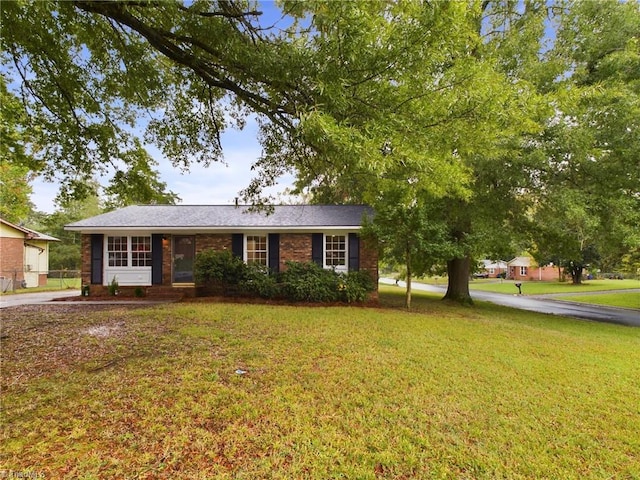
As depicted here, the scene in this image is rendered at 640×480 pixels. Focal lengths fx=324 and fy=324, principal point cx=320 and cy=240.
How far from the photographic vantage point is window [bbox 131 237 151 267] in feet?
42.1

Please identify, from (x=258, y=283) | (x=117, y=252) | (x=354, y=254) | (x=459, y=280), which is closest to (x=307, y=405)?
(x=258, y=283)

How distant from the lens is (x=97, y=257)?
41.2 feet

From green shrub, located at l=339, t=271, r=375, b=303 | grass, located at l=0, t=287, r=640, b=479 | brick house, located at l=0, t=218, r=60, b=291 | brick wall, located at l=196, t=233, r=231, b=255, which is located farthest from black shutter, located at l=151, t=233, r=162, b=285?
brick house, located at l=0, t=218, r=60, b=291

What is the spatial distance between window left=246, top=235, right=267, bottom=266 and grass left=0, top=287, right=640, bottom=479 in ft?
19.5

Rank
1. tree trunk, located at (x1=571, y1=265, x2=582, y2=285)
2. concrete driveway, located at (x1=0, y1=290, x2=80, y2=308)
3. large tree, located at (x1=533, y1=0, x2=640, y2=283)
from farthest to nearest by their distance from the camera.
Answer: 1. tree trunk, located at (x1=571, y1=265, x2=582, y2=285)
2. concrete driveway, located at (x1=0, y1=290, x2=80, y2=308)
3. large tree, located at (x1=533, y1=0, x2=640, y2=283)

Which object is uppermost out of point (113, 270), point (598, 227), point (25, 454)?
point (598, 227)

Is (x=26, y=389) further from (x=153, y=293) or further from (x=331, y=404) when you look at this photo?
(x=153, y=293)

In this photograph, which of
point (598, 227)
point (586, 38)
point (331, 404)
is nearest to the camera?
point (331, 404)

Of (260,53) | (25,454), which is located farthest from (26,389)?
(260,53)

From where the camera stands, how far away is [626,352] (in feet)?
22.7

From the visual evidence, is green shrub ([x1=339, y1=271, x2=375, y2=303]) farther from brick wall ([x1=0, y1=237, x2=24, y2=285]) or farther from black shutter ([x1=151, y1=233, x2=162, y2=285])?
brick wall ([x1=0, y1=237, x2=24, y2=285])

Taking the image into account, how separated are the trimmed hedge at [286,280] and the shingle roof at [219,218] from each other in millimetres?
1439

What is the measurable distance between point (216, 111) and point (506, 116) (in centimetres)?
613

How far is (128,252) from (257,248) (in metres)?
5.05
